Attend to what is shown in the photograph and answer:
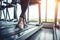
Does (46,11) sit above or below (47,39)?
above

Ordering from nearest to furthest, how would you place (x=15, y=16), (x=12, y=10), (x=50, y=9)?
(x=15, y=16) < (x=12, y=10) < (x=50, y=9)

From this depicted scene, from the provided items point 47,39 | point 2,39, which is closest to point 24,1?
point 47,39

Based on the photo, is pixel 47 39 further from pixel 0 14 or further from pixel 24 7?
pixel 0 14

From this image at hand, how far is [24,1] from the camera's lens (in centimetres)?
177

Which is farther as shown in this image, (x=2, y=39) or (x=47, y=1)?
(x=47, y=1)

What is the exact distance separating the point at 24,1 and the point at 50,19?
246 cm

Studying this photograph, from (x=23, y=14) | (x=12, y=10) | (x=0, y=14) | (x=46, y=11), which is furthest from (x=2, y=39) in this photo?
(x=46, y=11)

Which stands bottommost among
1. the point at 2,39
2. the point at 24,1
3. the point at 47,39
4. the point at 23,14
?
the point at 47,39

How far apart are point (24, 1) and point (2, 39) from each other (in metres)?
0.80

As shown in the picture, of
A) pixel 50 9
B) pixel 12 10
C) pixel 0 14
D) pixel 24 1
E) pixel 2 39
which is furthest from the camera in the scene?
pixel 50 9

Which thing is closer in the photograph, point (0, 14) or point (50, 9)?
point (0, 14)

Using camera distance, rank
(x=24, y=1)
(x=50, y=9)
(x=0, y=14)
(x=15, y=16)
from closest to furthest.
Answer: (x=24, y=1) → (x=0, y=14) → (x=15, y=16) → (x=50, y=9)

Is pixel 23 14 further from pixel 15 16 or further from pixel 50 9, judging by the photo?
pixel 50 9

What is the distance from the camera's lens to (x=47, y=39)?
1.84 m
